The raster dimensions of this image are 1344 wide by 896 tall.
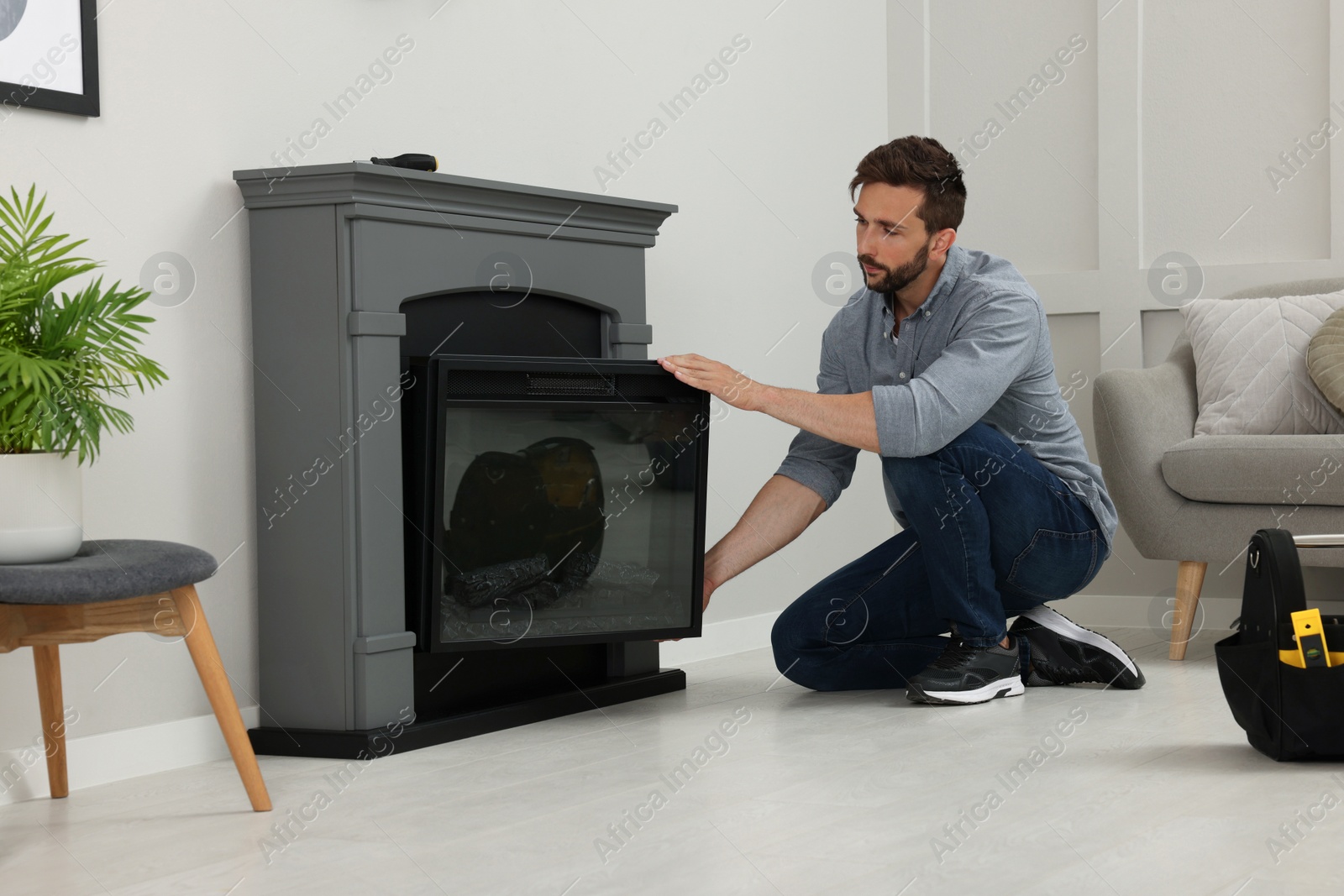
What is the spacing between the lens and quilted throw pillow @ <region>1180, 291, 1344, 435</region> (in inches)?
119

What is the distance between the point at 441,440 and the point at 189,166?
56 centimetres

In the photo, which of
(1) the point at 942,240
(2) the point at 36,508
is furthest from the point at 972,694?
(2) the point at 36,508

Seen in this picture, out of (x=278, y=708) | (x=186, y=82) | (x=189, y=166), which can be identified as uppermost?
(x=186, y=82)

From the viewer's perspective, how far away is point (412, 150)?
8.13 feet

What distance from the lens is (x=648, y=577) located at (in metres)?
2.41

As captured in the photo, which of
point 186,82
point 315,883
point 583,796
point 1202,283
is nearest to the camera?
point 315,883

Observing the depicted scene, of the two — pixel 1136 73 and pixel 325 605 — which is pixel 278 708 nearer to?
pixel 325 605

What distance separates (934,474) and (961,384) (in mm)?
163

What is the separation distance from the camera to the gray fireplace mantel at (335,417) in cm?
210

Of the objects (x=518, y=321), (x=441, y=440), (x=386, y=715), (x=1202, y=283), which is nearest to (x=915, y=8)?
(x=1202, y=283)

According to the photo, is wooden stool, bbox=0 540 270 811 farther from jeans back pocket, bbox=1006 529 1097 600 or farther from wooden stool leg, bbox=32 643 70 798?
jeans back pocket, bbox=1006 529 1097 600

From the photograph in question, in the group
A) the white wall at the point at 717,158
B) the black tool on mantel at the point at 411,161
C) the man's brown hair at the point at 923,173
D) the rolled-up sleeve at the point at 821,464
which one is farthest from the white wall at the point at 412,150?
the man's brown hair at the point at 923,173

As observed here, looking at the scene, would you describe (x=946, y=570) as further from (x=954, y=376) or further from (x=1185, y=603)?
(x=1185, y=603)

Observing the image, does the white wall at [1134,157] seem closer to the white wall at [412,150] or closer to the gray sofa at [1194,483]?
the white wall at [412,150]
